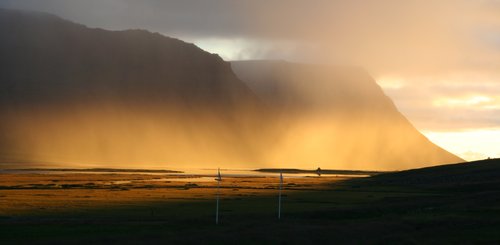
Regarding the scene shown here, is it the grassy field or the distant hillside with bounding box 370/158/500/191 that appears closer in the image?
the grassy field

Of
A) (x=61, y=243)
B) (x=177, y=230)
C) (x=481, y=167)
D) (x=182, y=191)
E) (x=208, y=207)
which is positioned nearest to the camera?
(x=61, y=243)

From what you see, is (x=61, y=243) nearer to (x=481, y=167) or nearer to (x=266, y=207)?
(x=266, y=207)

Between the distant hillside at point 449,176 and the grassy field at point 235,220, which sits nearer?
the grassy field at point 235,220

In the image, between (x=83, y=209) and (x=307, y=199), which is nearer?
(x=83, y=209)

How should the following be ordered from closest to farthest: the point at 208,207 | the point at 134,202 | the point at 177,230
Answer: the point at 177,230 < the point at 208,207 < the point at 134,202

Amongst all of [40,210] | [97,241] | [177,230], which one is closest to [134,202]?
[40,210]

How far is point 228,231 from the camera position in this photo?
4441 cm

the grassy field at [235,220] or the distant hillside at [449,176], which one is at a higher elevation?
the distant hillside at [449,176]

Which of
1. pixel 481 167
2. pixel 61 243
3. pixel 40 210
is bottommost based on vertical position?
pixel 61 243

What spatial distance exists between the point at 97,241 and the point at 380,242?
1386 cm

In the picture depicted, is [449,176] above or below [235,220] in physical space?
above

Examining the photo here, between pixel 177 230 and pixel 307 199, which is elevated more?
pixel 307 199

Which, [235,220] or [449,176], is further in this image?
[449,176]

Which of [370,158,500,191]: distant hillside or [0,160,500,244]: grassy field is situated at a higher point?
[370,158,500,191]: distant hillside
